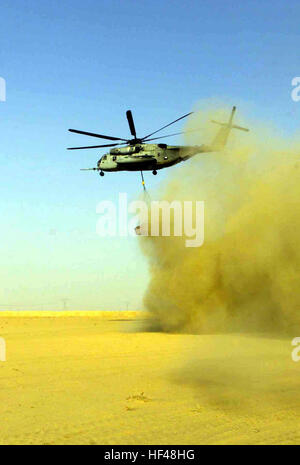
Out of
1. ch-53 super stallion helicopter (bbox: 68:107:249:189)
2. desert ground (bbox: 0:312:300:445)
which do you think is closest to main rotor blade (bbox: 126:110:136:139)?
ch-53 super stallion helicopter (bbox: 68:107:249:189)

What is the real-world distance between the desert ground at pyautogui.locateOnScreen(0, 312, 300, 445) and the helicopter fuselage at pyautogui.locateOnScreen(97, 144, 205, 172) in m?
12.0

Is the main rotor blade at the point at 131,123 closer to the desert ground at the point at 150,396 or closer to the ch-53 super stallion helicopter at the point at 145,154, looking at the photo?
the ch-53 super stallion helicopter at the point at 145,154

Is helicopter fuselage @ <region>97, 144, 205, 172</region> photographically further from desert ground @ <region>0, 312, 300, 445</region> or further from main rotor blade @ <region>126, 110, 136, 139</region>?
desert ground @ <region>0, 312, 300, 445</region>

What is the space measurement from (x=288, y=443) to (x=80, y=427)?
3.39 m

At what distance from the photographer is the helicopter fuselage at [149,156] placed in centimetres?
2916

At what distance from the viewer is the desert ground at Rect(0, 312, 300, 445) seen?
838 cm

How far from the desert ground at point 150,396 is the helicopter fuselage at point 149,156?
12.0 meters

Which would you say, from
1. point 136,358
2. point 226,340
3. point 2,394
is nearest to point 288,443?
point 2,394

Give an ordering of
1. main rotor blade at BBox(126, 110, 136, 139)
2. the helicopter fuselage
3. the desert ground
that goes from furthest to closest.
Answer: the helicopter fuselage → main rotor blade at BBox(126, 110, 136, 139) → the desert ground

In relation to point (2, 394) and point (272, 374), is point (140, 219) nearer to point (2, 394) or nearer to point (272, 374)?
point (272, 374)

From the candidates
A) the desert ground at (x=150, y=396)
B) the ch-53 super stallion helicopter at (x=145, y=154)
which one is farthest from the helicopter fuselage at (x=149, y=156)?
the desert ground at (x=150, y=396)

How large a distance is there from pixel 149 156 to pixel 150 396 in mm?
19405

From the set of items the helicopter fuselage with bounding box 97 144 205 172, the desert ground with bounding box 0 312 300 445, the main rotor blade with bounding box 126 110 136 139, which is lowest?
the desert ground with bounding box 0 312 300 445

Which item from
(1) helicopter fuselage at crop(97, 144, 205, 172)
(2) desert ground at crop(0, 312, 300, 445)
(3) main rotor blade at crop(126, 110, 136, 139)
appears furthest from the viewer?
(1) helicopter fuselage at crop(97, 144, 205, 172)
